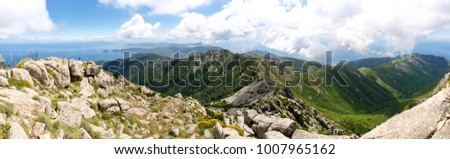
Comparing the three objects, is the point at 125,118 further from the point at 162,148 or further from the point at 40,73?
the point at 162,148

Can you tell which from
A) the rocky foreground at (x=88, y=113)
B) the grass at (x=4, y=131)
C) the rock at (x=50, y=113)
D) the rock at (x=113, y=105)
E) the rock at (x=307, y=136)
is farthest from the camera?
the rock at (x=113, y=105)

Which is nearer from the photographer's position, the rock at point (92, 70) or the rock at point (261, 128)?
the rock at point (261, 128)

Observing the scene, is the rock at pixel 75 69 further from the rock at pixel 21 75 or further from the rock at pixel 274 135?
the rock at pixel 274 135

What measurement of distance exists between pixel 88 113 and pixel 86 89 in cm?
2524

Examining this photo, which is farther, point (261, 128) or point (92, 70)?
point (92, 70)

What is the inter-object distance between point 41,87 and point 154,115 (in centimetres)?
2093

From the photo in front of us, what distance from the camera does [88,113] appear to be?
44.7m

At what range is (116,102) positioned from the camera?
60594 millimetres

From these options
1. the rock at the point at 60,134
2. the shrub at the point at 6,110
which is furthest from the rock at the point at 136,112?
the shrub at the point at 6,110

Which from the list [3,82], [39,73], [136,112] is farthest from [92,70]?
[3,82]

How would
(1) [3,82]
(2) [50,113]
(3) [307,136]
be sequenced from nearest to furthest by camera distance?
(2) [50,113] < (3) [307,136] < (1) [3,82]

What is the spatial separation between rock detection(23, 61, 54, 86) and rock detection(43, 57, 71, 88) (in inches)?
109

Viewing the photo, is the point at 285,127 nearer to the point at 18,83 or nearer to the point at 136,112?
the point at 18,83

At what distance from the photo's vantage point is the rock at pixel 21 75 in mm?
48125
